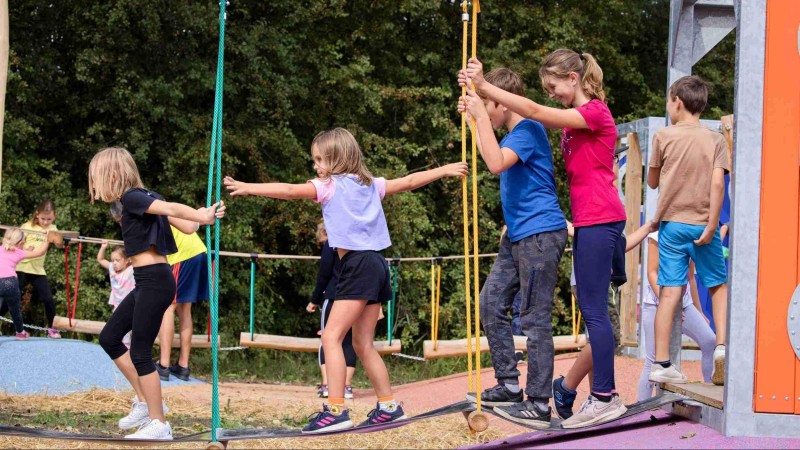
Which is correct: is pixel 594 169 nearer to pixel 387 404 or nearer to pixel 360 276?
pixel 360 276

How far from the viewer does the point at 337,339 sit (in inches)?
195

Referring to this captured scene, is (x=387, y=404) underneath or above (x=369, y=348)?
underneath

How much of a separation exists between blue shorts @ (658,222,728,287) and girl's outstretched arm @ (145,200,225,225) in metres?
2.37

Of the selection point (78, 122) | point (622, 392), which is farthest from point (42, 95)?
point (622, 392)

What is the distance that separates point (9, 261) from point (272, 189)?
689 cm

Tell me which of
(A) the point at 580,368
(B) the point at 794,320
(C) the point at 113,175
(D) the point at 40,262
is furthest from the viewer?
(D) the point at 40,262

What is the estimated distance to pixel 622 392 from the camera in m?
8.25

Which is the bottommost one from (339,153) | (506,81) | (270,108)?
(339,153)

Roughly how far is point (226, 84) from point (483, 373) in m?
6.43

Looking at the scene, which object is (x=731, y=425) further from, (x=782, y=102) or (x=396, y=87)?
(x=396, y=87)

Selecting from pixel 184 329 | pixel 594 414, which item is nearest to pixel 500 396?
pixel 594 414

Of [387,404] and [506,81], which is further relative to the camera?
[387,404]

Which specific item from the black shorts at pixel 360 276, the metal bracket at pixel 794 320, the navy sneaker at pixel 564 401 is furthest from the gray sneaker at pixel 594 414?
the black shorts at pixel 360 276

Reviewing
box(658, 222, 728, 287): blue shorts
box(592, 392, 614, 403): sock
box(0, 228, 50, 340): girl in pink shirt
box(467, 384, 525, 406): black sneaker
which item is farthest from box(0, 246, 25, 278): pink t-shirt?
box(592, 392, 614, 403): sock
